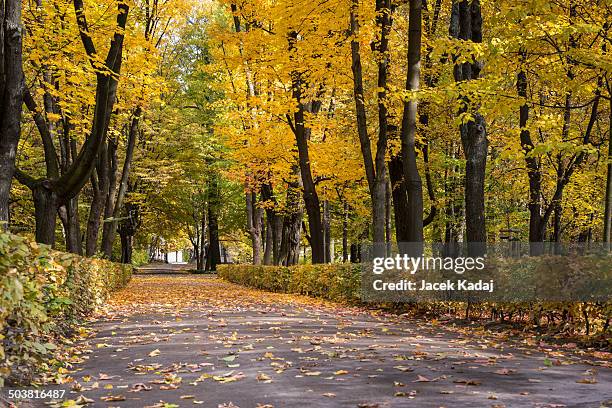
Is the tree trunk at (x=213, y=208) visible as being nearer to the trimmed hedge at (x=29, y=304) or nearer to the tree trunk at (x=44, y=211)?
the tree trunk at (x=44, y=211)

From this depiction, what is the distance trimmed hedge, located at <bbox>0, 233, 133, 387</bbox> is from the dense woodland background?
2.18 m

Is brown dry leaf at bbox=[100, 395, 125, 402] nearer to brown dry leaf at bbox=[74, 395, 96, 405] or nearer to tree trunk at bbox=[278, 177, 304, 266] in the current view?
brown dry leaf at bbox=[74, 395, 96, 405]

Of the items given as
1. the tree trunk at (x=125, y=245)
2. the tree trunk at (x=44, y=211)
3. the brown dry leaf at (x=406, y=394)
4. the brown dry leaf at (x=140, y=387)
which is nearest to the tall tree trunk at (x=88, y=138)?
the tree trunk at (x=44, y=211)

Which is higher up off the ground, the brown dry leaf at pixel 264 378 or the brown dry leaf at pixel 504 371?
the brown dry leaf at pixel 264 378

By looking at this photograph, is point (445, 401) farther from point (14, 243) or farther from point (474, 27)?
point (474, 27)

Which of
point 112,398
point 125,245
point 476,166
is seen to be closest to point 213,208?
point 125,245

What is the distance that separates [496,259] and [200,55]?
4215cm

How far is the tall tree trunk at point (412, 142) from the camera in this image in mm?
14805

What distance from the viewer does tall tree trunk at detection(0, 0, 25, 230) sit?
10258 millimetres

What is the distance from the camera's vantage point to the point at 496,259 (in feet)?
39.5

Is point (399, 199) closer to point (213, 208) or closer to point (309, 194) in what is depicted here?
point (309, 194)

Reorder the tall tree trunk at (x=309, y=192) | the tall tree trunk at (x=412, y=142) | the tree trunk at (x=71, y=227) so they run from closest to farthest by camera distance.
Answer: the tall tree trunk at (x=412, y=142) → the tree trunk at (x=71, y=227) → the tall tree trunk at (x=309, y=192)

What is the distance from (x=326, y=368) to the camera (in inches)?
284

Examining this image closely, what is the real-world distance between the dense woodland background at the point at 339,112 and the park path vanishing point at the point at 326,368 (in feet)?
10.9
